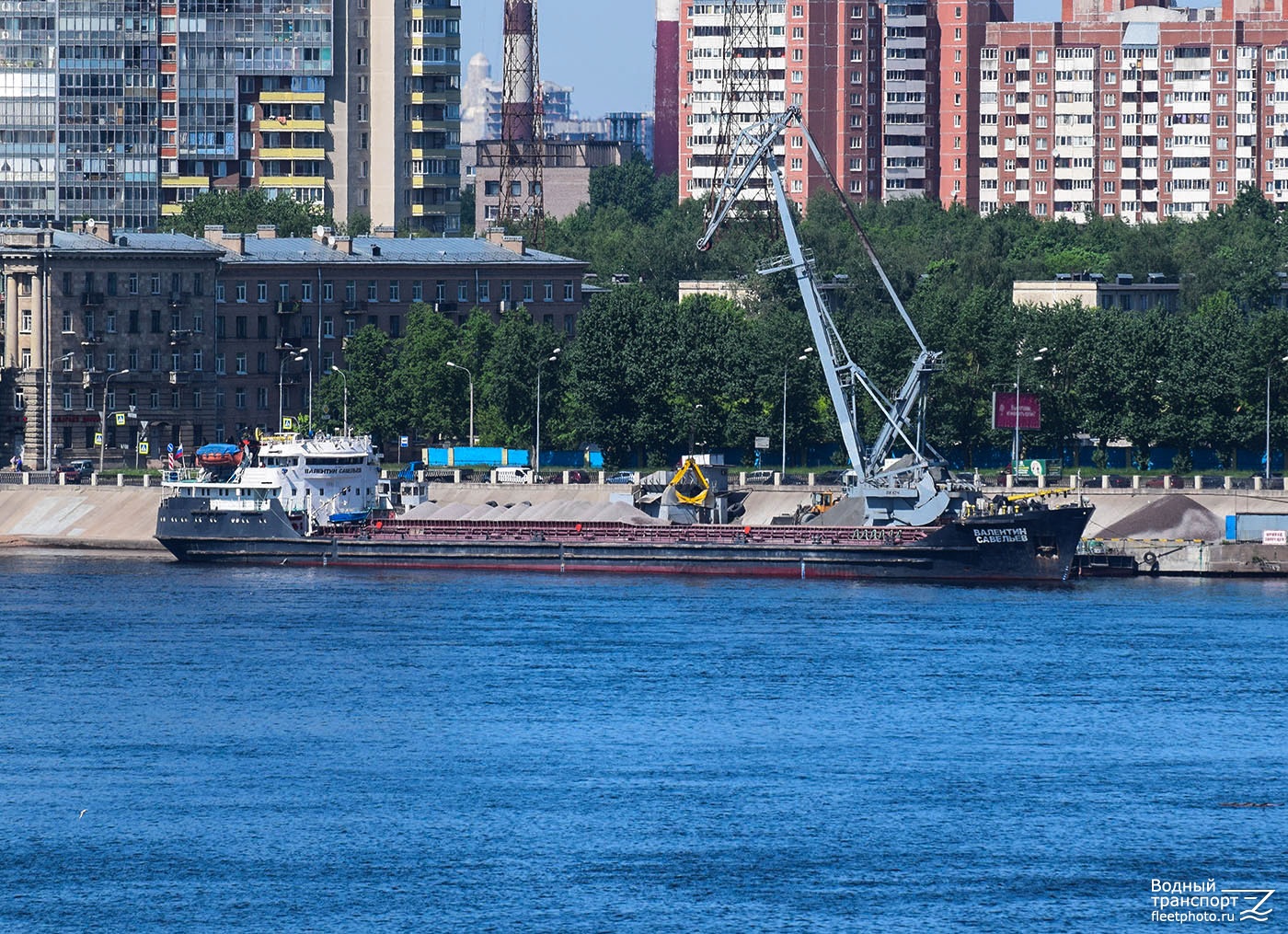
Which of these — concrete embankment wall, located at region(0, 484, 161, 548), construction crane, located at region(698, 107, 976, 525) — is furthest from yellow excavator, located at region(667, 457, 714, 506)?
concrete embankment wall, located at region(0, 484, 161, 548)

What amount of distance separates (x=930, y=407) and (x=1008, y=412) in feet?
31.8

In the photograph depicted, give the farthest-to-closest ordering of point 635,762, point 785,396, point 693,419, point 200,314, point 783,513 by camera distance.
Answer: point 200,314 < point 693,419 < point 785,396 < point 783,513 < point 635,762

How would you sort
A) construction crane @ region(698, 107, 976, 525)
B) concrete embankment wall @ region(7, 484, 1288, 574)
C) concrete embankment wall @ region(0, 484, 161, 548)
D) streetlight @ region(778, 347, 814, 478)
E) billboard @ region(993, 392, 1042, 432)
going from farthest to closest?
streetlight @ region(778, 347, 814, 478)
billboard @ region(993, 392, 1042, 432)
concrete embankment wall @ region(0, 484, 161, 548)
concrete embankment wall @ region(7, 484, 1288, 574)
construction crane @ region(698, 107, 976, 525)

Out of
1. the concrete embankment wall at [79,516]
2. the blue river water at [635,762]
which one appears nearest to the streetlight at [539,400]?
the concrete embankment wall at [79,516]

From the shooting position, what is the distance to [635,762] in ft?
234

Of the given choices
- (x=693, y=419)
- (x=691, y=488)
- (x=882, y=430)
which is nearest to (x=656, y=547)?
(x=691, y=488)

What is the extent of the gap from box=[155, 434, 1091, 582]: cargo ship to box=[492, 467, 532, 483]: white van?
14.6 m

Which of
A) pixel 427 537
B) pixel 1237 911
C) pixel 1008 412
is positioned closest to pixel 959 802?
pixel 1237 911

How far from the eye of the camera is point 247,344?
17100 centimetres

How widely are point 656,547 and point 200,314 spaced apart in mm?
57828

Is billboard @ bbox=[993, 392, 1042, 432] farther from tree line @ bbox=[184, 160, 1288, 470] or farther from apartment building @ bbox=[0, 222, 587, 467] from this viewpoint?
apartment building @ bbox=[0, 222, 587, 467]

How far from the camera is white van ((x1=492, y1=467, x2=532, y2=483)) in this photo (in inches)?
5650

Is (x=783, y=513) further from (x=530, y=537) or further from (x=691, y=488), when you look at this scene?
(x=530, y=537)

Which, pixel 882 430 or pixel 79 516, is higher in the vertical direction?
pixel 882 430
